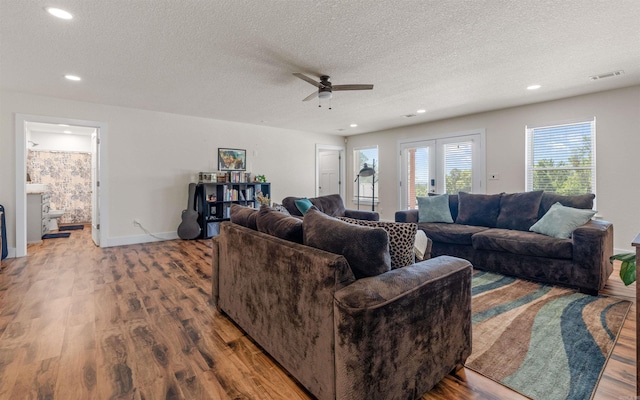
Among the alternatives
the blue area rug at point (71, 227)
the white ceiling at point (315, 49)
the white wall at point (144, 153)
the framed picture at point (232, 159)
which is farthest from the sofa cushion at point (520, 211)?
the blue area rug at point (71, 227)

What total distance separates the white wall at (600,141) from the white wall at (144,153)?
15.2 feet

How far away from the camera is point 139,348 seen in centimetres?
191

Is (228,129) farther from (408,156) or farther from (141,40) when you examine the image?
(408,156)

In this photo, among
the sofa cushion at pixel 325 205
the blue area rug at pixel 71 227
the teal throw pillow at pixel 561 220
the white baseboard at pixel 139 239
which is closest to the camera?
the teal throw pillow at pixel 561 220

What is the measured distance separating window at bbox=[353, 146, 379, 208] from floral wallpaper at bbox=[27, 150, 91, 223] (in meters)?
6.83

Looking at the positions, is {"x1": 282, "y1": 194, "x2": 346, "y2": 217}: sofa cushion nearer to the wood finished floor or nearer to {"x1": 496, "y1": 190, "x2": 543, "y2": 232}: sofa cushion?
the wood finished floor

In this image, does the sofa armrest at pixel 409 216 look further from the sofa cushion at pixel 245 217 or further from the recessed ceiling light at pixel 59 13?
the recessed ceiling light at pixel 59 13

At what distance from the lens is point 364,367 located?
1.19 meters

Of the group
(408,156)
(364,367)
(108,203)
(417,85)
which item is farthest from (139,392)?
(408,156)

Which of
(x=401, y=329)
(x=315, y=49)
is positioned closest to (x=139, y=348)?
(x=401, y=329)

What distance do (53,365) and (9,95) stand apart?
4.51 metres

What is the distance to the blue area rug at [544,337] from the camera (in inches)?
62.4

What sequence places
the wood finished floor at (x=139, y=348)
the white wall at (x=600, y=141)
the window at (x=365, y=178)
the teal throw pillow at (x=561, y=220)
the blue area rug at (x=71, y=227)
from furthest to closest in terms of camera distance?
the window at (x=365, y=178)
the blue area rug at (x=71, y=227)
the white wall at (x=600, y=141)
the teal throw pillow at (x=561, y=220)
the wood finished floor at (x=139, y=348)

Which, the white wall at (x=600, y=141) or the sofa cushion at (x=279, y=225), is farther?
the white wall at (x=600, y=141)
